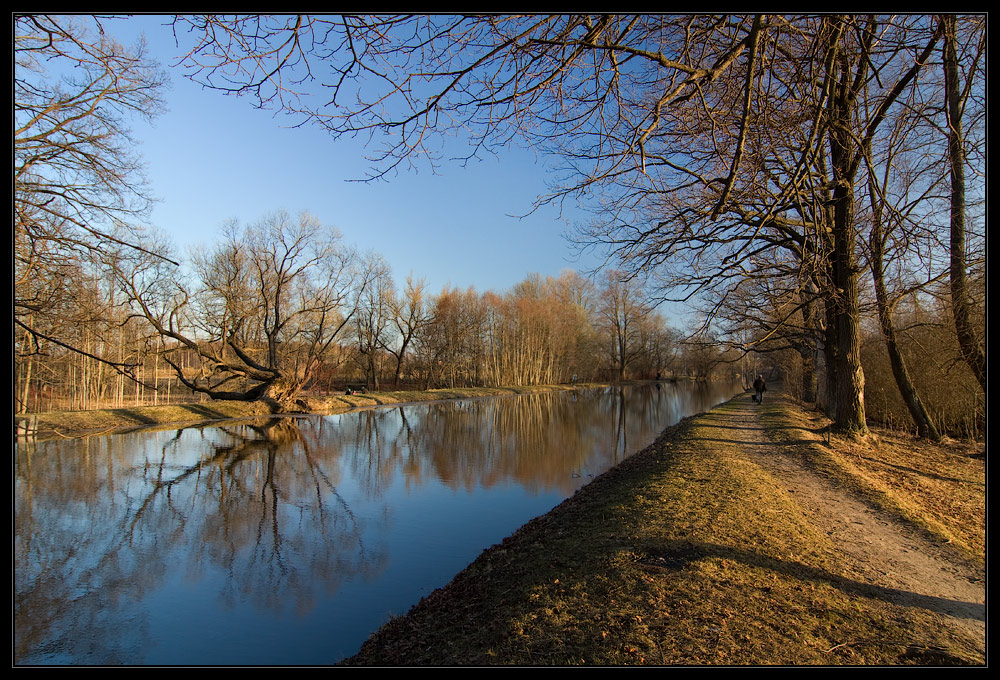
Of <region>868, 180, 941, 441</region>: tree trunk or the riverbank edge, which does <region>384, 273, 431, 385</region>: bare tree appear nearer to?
the riverbank edge

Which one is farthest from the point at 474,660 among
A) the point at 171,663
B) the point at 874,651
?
the point at 171,663

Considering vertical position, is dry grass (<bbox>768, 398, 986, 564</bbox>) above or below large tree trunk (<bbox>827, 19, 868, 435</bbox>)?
below

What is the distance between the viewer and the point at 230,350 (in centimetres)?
2288

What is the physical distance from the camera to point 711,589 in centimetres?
369

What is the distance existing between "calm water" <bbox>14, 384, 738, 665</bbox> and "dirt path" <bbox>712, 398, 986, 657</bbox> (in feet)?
12.7

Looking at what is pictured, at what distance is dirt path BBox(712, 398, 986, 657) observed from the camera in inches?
71.9

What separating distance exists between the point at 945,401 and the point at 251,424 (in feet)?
69.1

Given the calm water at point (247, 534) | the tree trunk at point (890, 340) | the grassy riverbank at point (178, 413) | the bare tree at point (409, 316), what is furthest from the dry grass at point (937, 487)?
the bare tree at point (409, 316)

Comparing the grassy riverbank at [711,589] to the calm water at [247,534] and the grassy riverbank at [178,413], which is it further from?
the grassy riverbank at [178,413]

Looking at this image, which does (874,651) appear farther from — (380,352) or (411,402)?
(380,352)

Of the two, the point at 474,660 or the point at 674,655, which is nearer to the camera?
the point at 674,655

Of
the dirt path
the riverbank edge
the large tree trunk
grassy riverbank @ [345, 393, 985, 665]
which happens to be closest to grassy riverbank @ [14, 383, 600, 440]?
the riverbank edge

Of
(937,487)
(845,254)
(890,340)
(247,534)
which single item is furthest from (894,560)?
(247,534)

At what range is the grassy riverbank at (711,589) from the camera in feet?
7.52
